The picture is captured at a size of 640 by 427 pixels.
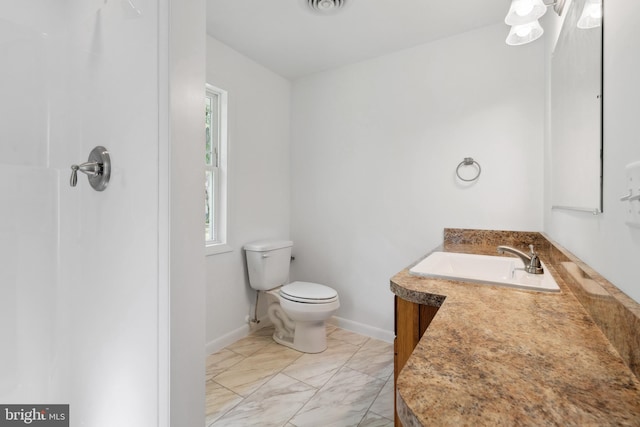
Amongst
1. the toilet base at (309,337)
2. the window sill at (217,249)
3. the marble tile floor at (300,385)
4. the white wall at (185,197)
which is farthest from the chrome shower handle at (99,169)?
the toilet base at (309,337)

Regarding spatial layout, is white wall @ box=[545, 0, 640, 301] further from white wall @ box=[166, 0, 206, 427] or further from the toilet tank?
the toilet tank

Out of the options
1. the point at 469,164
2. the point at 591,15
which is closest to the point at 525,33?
the point at 591,15

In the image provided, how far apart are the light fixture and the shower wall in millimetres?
1488

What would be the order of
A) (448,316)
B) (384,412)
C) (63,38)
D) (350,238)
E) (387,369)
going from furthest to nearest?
1. (350,238)
2. (387,369)
3. (384,412)
4. (63,38)
5. (448,316)

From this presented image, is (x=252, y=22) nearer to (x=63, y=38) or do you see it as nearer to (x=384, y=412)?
(x=63, y=38)

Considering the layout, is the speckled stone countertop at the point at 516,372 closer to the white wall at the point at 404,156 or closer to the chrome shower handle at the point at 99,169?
the chrome shower handle at the point at 99,169

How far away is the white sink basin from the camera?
3.31 feet

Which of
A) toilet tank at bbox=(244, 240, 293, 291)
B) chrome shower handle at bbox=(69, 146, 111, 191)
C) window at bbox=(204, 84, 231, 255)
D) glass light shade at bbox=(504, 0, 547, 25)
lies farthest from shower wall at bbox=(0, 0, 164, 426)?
glass light shade at bbox=(504, 0, 547, 25)

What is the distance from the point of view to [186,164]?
811 millimetres

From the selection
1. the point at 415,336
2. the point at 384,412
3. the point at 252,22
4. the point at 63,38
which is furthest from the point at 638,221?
the point at 252,22

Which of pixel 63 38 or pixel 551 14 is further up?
pixel 551 14

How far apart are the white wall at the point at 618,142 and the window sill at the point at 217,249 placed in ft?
6.69

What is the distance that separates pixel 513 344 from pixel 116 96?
50.4 inches

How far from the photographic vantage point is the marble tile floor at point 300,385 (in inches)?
58.8
